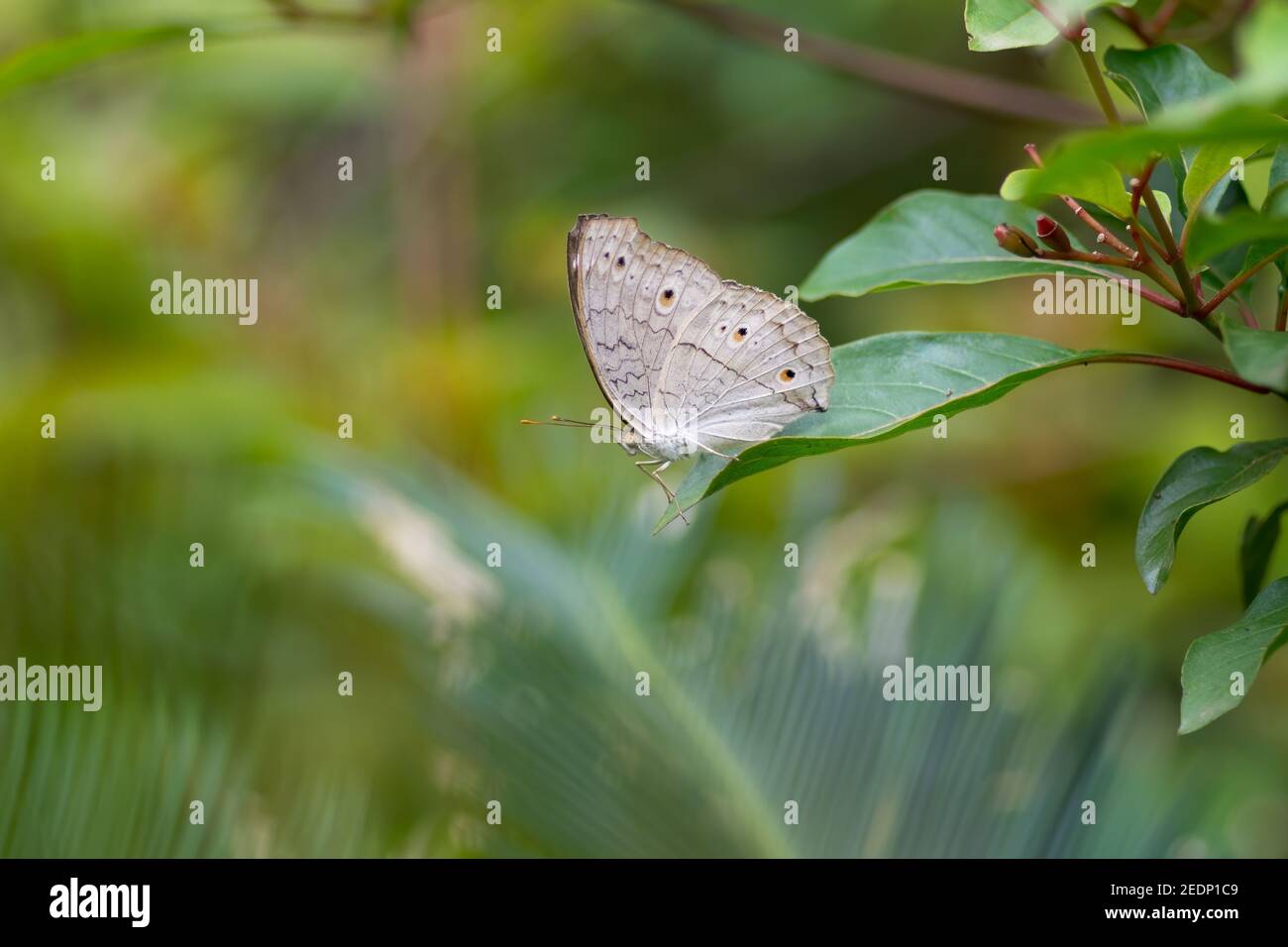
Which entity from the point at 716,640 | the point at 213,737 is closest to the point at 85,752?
the point at 213,737

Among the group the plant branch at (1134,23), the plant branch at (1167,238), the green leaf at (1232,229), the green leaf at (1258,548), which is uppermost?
the plant branch at (1134,23)

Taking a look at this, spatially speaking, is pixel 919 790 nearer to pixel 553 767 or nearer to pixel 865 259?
pixel 553 767

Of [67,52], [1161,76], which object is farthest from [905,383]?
[67,52]

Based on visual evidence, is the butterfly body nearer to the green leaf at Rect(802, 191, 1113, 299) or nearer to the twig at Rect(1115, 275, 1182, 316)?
the green leaf at Rect(802, 191, 1113, 299)

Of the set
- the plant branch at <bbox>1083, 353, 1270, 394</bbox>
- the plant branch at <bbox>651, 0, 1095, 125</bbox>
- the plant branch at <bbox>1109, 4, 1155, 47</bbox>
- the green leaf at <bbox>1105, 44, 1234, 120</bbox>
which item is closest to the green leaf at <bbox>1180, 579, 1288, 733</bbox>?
the plant branch at <bbox>1083, 353, 1270, 394</bbox>

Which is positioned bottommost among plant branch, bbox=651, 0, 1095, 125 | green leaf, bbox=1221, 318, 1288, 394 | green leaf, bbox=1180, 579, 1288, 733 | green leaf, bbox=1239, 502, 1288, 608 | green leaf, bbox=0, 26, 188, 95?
green leaf, bbox=1180, 579, 1288, 733

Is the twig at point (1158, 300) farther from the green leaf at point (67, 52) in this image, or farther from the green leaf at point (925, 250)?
the green leaf at point (67, 52)

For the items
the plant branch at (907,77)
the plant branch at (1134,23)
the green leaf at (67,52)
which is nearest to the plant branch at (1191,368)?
the plant branch at (1134,23)
